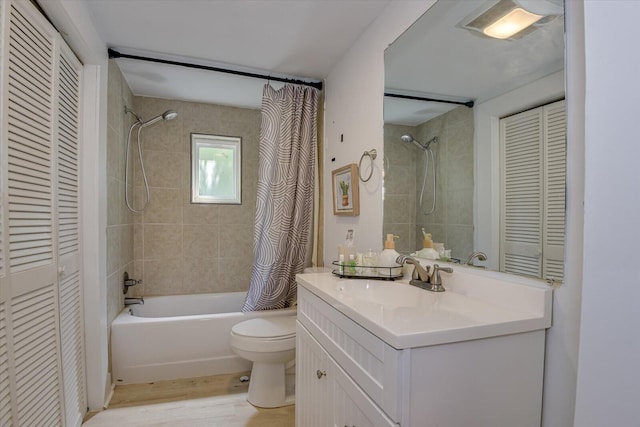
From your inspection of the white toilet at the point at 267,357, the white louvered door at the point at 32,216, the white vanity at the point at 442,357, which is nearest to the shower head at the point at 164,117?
the white louvered door at the point at 32,216

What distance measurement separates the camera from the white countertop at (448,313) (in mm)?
811

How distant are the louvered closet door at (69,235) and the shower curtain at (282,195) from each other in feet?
3.48

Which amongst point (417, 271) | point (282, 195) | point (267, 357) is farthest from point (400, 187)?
point (267, 357)

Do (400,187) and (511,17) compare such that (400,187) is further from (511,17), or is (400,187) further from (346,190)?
(511,17)

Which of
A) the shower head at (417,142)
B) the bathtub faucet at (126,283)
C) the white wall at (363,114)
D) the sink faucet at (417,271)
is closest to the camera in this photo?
the sink faucet at (417,271)

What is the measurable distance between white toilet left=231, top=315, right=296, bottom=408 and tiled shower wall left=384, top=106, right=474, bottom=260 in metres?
Answer: 0.98

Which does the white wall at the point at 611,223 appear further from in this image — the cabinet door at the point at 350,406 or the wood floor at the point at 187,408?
the wood floor at the point at 187,408

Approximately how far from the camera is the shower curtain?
8.03 feet

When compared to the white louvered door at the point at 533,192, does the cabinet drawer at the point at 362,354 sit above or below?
below

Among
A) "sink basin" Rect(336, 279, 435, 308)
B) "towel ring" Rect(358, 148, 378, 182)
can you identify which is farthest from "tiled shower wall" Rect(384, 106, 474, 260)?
"sink basin" Rect(336, 279, 435, 308)

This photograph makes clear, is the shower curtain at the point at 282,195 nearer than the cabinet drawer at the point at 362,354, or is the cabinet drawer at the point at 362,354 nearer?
the cabinet drawer at the point at 362,354

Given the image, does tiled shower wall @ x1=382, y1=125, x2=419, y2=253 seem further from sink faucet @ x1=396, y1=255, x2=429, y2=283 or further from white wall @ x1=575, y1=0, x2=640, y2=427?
white wall @ x1=575, y1=0, x2=640, y2=427

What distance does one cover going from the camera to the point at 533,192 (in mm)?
1019

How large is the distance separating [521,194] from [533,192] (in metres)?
0.04
